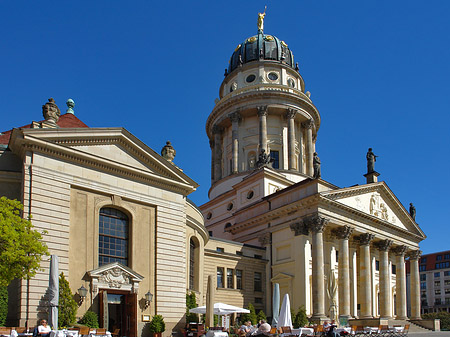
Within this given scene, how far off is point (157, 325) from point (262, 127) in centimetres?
3690

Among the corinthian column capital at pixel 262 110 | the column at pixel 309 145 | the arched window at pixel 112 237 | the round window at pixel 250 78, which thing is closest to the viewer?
the arched window at pixel 112 237

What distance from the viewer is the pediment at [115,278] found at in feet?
87.8

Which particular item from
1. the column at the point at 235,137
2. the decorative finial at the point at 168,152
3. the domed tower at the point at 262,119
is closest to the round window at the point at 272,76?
the domed tower at the point at 262,119

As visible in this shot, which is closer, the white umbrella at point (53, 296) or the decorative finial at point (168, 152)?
the white umbrella at point (53, 296)

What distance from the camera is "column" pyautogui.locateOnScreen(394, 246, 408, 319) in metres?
53.4

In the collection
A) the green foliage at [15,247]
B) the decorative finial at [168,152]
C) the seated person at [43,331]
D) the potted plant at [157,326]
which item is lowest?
the potted plant at [157,326]

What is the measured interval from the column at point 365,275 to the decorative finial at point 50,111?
3200 cm

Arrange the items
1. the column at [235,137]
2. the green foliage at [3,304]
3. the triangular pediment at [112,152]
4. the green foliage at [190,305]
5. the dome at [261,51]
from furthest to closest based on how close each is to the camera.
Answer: the dome at [261,51]
the column at [235,137]
the green foliage at [190,305]
the triangular pediment at [112,152]
the green foliage at [3,304]

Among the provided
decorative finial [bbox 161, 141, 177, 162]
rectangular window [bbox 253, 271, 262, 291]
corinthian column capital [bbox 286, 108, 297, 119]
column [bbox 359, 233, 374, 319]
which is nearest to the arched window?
decorative finial [bbox 161, 141, 177, 162]

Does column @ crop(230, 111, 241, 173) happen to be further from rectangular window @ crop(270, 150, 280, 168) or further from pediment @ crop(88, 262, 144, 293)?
pediment @ crop(88, 262, 144, 293)

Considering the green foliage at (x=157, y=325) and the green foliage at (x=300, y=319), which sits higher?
the green foliage at (x=157, y=325)

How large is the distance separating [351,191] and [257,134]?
1815cm

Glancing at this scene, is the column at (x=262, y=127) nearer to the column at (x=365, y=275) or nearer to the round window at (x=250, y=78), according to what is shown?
the round window at (x=250, y=78)

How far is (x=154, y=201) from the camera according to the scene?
3064 cm
